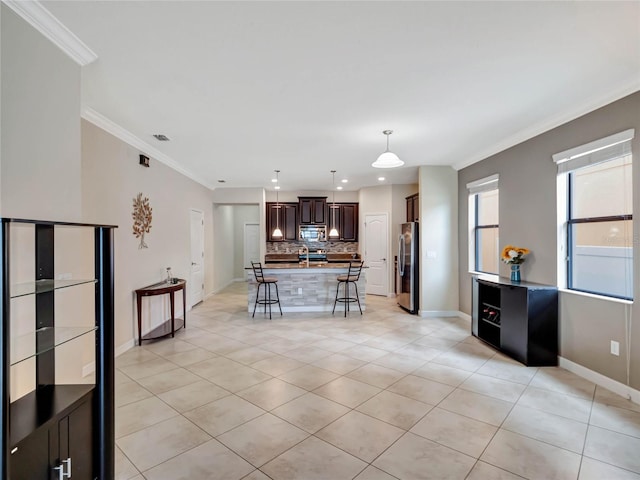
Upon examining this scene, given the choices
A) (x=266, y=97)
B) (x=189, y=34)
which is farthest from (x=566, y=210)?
(x=189, y=34)

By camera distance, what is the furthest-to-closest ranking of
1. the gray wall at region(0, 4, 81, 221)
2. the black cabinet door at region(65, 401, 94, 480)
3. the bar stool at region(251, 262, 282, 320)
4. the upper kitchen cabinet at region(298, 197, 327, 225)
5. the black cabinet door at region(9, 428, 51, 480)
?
the upper kitchen cabinet at region(298, 197, 327, 225)
the bar stool at region(251, 262, 282, 320)
the gray wall at region(0, 4, 81, 221)
the black cabinet door at region(65, 401, 94, 480)
the black cabinet door at region(9, 428, 51, 480)

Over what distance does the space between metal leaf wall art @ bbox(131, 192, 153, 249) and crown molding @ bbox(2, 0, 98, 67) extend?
2.32 metres

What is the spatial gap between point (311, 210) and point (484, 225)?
4596mm

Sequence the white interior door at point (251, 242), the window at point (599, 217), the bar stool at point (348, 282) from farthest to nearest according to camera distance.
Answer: the white interior door at point (251, 242)
the bar stool at point (348, 282)
the window at point (599, 217)

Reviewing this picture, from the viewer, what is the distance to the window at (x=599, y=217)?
2.91 m

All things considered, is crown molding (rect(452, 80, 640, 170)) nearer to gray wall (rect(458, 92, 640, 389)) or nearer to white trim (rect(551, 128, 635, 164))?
gray wall (rect(458, 92, 640, 389))

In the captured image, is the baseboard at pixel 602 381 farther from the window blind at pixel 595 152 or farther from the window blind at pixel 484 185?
the window blind at pixel 484 185

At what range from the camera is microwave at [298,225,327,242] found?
347 inches

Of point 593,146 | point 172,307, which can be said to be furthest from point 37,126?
point 593,146

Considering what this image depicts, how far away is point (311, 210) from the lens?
8.73 m

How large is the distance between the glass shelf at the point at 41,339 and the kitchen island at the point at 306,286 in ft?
15.0

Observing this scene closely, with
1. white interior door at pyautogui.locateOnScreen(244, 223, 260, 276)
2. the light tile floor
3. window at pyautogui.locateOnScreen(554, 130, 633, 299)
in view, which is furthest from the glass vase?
→ white interior door at pyautogui.locateOnScreen(244, 223, 260, 276)

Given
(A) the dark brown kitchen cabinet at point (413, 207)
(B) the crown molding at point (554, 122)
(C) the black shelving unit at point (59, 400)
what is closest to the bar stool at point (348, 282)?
(A) the dark brown kitchen cabinet at point (413, 207)

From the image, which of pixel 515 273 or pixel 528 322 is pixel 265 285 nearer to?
pixel 515 273
